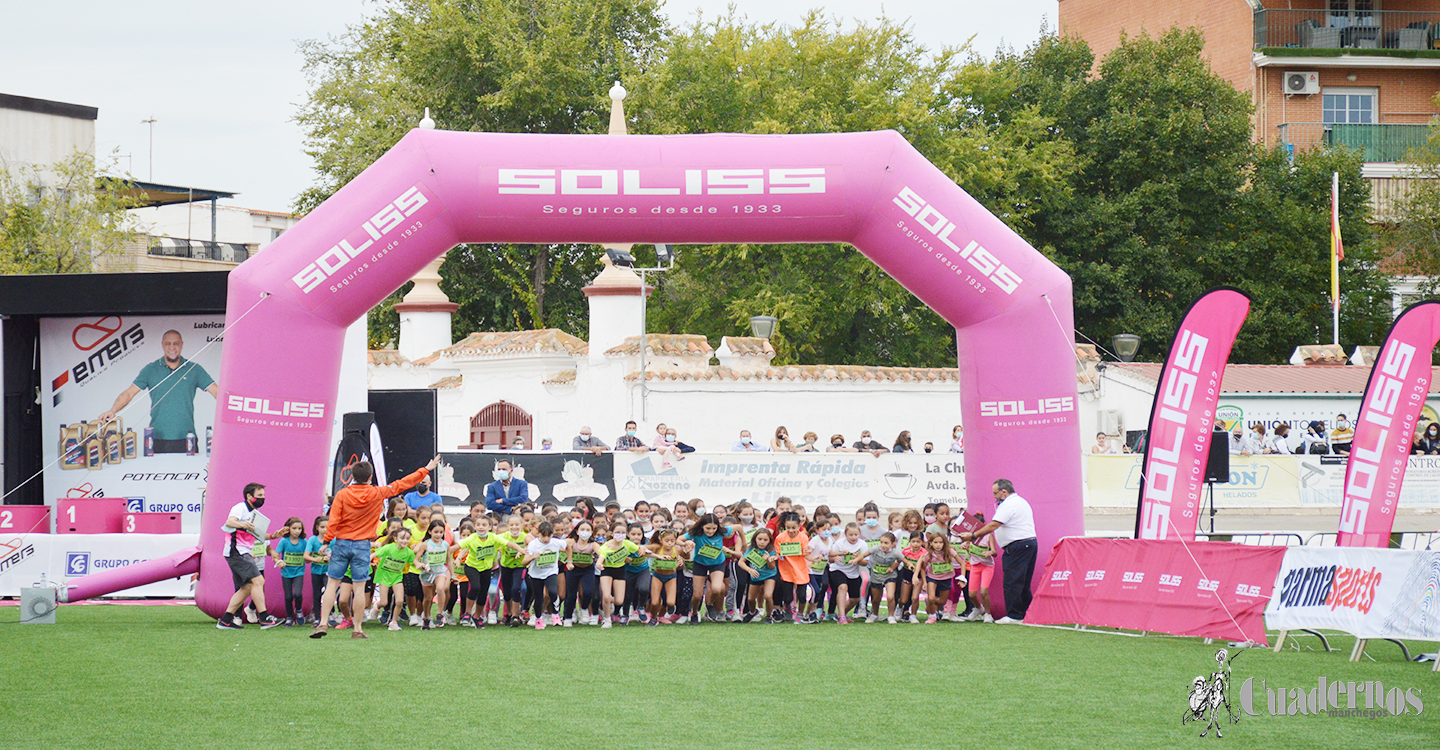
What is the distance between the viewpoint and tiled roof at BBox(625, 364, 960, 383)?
23812 mm

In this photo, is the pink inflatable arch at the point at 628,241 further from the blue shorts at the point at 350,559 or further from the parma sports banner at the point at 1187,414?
the blue shorts at the point at 350,559

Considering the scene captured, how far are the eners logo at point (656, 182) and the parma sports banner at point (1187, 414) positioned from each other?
3546mm

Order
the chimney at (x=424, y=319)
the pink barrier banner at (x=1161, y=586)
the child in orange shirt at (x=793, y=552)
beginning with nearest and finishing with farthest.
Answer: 1. the pink barrier banner at (x=1161, y=586)
2. the child in orange shirt at (x=793, y=552)
3. the chimney at (x=424, y=319)

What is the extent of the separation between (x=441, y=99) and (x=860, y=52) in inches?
445

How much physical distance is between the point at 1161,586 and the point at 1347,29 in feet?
111

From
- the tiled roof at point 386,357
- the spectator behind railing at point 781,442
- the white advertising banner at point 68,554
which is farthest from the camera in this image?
the tiled roof at point 386,357

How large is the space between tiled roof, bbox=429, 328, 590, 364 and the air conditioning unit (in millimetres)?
23903

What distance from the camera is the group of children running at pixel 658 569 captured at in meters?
12.5

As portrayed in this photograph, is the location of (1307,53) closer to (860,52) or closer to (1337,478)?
(860,52)

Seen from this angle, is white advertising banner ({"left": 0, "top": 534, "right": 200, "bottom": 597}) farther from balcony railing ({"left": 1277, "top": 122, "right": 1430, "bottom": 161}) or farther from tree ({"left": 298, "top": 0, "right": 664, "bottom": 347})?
balcony railing ({"left": 1277, "top": 122, "right": 1430, "bottom": 161})

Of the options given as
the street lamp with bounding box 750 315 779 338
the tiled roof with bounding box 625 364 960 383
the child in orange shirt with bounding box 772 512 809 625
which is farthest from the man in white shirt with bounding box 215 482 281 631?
the street lamp with bounding box 750 315 779 338

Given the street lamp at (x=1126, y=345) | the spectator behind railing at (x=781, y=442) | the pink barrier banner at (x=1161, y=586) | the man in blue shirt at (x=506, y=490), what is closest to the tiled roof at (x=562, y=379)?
the spectator behind railing at (x=781, y=442)

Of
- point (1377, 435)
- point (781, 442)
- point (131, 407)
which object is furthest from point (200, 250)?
point (1377, 435)

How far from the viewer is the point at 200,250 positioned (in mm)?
54469
